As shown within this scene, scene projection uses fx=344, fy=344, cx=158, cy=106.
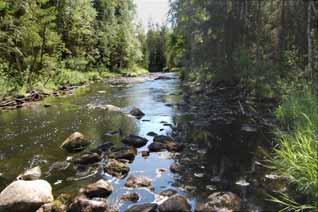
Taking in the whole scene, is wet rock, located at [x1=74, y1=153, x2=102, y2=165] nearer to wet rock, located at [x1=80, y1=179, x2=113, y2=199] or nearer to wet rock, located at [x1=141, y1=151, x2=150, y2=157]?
wet rock, located at [x1=141, y1=151, x2=150, y2=157]

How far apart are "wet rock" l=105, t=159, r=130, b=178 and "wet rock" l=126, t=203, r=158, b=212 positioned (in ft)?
5.34

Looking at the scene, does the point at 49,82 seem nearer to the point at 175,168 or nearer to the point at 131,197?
the point at 175,168

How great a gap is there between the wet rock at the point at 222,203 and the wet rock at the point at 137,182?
51.0 inches

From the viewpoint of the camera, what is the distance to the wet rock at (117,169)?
686 cm

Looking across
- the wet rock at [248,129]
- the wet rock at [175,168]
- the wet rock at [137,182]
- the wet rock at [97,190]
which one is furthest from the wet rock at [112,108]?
the wet rock at [97,190]

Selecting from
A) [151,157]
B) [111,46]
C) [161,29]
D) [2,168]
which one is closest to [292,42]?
[151,157]

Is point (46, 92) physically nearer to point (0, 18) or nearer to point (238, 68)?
point (0, 18)

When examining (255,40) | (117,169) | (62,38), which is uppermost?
(62,38)

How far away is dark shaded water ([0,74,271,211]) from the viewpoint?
6125 mm

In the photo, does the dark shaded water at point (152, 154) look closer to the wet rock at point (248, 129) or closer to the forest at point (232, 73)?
the forest at point (232, 73)

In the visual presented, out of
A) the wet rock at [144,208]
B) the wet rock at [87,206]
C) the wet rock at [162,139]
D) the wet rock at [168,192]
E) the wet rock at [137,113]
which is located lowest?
the wet rock at [168,192]

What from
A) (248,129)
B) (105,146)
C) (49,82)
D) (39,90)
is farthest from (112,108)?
(49,82)

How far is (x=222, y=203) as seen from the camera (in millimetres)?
5195

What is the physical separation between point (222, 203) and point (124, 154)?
3247 millimetres
